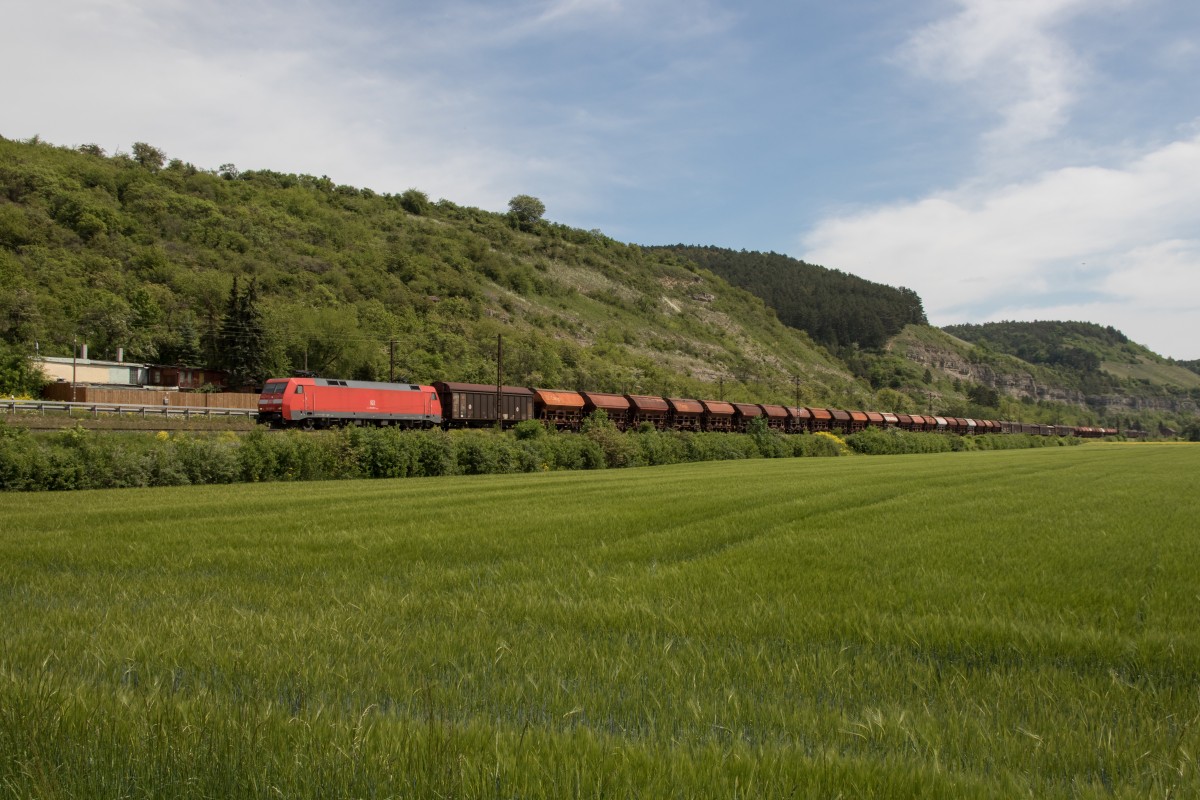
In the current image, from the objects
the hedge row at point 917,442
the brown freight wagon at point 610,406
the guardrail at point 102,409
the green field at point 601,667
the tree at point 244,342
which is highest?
the tree at point 244,342

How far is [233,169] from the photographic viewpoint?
16175cm

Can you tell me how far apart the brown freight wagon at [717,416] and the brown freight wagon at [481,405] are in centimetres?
1988

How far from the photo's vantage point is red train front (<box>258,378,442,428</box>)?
44875 millimetres

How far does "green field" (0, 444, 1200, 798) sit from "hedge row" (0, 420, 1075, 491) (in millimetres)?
17359

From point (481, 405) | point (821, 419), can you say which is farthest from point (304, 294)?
point (821, 419)

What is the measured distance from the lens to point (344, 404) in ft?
157

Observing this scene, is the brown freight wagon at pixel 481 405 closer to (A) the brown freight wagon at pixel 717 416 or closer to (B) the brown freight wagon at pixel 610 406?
(B) the brown freight wagon at pixel 610 406

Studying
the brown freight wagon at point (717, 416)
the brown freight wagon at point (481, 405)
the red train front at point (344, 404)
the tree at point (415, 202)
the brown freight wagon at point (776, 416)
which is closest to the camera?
the red train front at point (344, 404)

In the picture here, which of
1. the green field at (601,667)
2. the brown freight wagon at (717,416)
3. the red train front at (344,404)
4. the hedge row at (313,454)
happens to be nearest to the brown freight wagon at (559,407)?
the red train front at (344,404)

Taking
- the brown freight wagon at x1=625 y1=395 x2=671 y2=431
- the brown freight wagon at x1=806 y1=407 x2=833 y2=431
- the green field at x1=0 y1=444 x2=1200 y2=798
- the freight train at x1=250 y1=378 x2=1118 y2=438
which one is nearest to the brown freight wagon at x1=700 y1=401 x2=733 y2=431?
the freight train at x1=250 y1=378 x2=1118 y2=438

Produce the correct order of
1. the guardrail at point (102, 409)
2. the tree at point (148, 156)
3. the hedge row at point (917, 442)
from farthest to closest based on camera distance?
the tree at point (148, 156) < the hedge row at point (917, 442) < the guardrail at point (102, 409)

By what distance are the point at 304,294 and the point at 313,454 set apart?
73790 mm

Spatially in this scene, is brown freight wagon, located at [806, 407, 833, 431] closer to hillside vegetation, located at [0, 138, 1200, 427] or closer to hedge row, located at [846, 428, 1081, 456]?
hedge row, located at [846, 428, 1081, 456]

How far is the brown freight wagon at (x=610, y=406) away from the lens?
5988 cm
